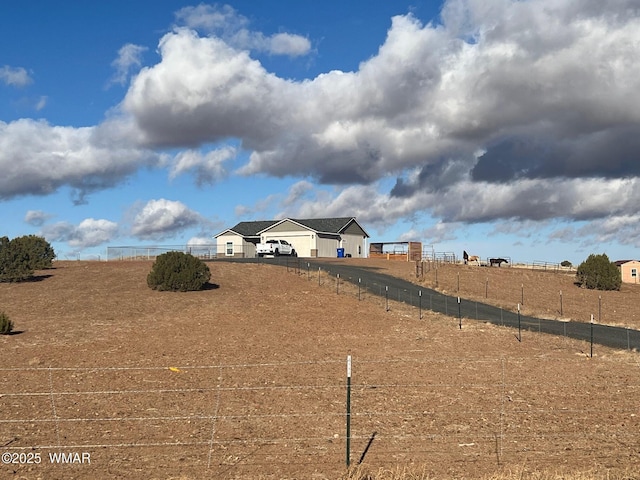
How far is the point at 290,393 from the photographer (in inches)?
635

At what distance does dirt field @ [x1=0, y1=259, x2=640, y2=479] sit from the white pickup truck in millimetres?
33531

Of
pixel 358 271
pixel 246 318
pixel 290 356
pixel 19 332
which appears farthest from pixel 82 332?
pixel 358 271

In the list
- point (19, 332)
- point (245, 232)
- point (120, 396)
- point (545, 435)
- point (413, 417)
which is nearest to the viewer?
point (545, 435)

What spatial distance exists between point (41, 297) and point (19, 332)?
945 cm

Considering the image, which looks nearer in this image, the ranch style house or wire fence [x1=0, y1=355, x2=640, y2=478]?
wire fence [x1=0, y1=355, x2=640, y2=478]

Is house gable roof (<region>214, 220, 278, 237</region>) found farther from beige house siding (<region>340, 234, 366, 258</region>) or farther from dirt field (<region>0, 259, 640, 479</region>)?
dirt field (<region>0, 259, 640, 479</region>)

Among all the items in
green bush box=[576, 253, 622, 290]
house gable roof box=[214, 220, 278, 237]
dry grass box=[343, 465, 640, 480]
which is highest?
house gable roof box=[214, 220, 278, 237]

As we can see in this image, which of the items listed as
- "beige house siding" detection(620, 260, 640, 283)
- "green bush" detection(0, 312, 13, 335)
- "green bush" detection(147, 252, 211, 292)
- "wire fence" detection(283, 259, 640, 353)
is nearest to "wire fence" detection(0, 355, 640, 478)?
"green bush" detection(0, 312, 13, 335)

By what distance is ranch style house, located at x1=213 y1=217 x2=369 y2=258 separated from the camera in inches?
2987

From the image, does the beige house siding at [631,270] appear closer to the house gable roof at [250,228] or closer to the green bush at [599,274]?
the green bush at [599,274]

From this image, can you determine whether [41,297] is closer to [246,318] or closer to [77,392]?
[246,318]

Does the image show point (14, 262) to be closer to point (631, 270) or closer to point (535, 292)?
point (535, 292)

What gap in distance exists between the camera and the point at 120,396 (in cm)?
1563

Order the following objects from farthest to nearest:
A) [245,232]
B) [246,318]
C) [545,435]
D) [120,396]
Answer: [245,232] → [246,318] → [120,396] → [545,435]
